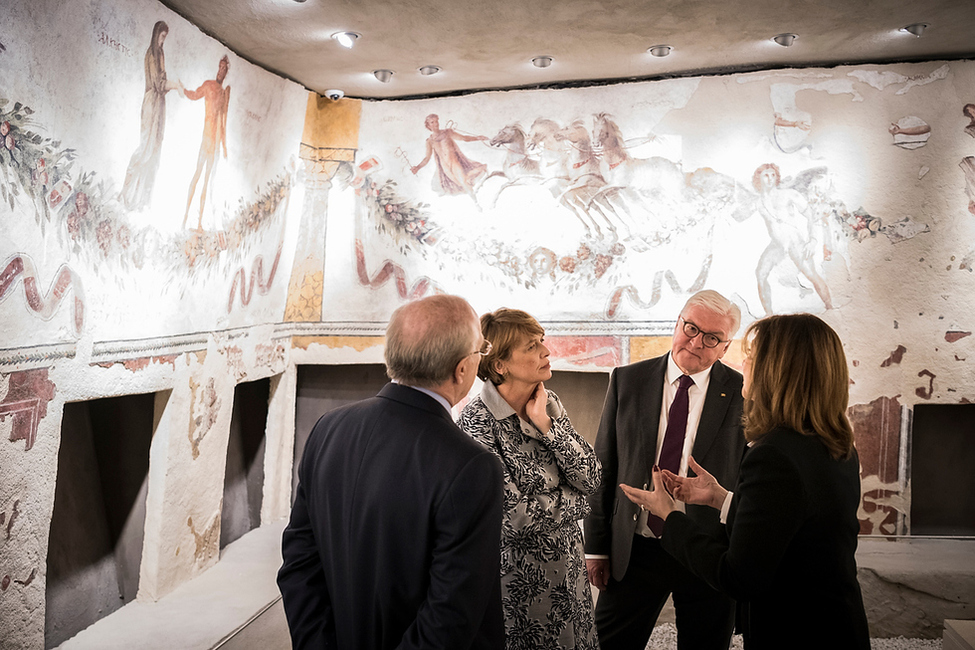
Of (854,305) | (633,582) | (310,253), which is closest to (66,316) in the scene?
(310,253)

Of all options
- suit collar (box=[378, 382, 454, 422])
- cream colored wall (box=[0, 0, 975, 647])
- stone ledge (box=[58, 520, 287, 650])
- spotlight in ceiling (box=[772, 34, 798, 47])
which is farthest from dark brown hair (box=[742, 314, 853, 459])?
stone ledge (box=[58, 520, 287, 650])

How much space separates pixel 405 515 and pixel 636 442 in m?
1.71

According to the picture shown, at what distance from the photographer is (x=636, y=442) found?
329 cm

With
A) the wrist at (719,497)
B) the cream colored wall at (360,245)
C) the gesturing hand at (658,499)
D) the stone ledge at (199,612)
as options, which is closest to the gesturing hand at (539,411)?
the gesturing hand at (658,499)

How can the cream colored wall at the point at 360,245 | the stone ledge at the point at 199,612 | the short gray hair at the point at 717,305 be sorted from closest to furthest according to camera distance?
the short gray hair at the point at 717,305, the cream colored wall at the point at 360,245, the stone ledge at the point at 199,612

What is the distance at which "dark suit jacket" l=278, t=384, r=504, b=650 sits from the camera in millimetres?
1783

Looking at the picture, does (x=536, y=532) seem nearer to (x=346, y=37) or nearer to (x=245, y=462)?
(x=346, y=37)

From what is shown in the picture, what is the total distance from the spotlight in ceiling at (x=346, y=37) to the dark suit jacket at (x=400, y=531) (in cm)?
348

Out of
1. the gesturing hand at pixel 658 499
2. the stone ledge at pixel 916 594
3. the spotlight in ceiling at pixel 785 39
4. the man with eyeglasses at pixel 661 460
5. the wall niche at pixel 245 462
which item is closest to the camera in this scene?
the gesturing hand at pixel 658 499

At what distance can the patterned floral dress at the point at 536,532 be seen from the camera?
2521 millimetres

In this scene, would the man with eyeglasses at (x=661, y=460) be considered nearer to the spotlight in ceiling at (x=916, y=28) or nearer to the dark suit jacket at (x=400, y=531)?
the dark suit jacket at (x=400, y=531)

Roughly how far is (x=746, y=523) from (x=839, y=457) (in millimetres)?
324

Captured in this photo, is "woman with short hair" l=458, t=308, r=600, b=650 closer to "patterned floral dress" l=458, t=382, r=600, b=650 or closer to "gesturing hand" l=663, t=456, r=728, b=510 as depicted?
"patterned floral dress" l=458, t=382, r=600, b=650

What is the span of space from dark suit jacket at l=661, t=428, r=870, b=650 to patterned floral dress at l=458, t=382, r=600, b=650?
0.69 m
